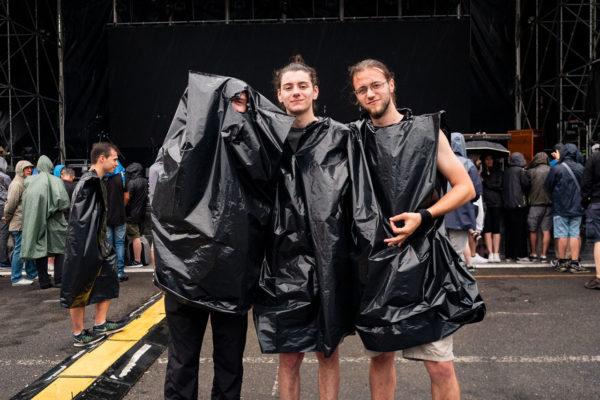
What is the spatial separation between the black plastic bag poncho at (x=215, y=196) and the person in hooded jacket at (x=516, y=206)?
6902 millimetres

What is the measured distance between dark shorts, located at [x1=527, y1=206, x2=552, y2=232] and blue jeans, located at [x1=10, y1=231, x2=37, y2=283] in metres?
7.67

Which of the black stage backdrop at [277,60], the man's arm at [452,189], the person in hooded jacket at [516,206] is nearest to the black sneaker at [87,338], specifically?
the man's arm at [452,189]

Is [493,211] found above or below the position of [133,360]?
above

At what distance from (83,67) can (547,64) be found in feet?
48.5

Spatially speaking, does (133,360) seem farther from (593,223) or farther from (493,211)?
(493,211)

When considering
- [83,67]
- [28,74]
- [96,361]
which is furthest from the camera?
[83,67]

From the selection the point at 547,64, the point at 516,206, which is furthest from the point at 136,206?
the point at 547,64

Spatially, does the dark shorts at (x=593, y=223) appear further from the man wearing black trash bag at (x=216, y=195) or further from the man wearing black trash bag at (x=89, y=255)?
the man wearing black trash bag at (x=89, y=255)

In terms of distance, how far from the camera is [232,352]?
2461mm

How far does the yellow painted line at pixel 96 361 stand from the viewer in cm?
319

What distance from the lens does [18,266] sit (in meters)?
7.06

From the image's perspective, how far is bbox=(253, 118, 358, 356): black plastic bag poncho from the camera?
2.18 meters

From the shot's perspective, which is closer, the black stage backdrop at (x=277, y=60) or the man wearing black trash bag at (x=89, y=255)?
the man wearing black trash bag at (x=89, y=255)

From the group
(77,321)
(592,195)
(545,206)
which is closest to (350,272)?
(77,321)
